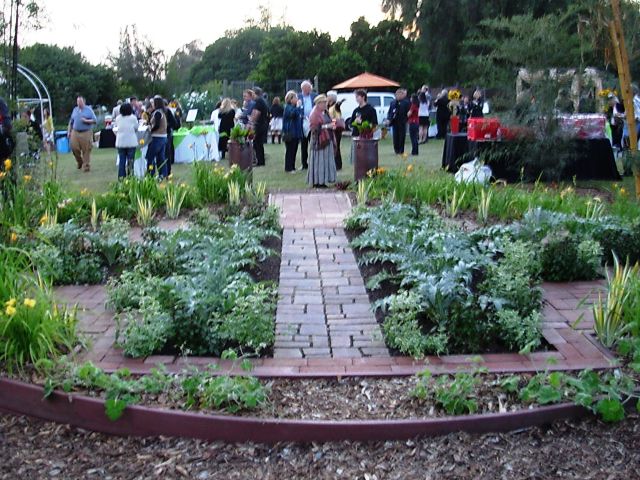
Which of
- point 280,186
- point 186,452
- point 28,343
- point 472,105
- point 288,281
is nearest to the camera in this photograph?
point 186,452

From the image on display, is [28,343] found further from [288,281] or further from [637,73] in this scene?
[637,73]

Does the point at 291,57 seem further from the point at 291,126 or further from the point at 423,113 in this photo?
the point at 291,126

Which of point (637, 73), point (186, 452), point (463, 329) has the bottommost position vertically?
point (186, 452)

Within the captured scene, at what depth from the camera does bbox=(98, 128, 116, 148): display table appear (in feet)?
80.0

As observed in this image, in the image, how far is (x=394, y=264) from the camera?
6664mm

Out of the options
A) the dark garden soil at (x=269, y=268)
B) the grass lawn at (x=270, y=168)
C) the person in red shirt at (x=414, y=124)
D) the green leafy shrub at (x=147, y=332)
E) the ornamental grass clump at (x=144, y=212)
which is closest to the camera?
the green leafy shrub at (x=147, y=332)

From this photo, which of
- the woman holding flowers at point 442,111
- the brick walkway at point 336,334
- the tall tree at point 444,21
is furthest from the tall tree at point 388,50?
the brick walkway at point 336,334

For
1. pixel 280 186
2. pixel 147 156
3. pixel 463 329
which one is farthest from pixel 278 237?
pixel 147 156

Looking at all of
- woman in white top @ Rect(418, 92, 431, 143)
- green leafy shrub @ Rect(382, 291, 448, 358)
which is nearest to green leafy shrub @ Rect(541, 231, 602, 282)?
green leafy shrub @ Rect(382, 291, 448, 358)

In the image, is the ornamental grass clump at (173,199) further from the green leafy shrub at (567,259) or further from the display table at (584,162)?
the display table at (584,162)

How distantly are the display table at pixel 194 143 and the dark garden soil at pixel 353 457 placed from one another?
14700 mm

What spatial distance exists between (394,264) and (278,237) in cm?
161

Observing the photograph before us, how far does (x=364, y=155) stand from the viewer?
12195 mm

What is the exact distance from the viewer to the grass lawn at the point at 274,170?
42.7 feet
